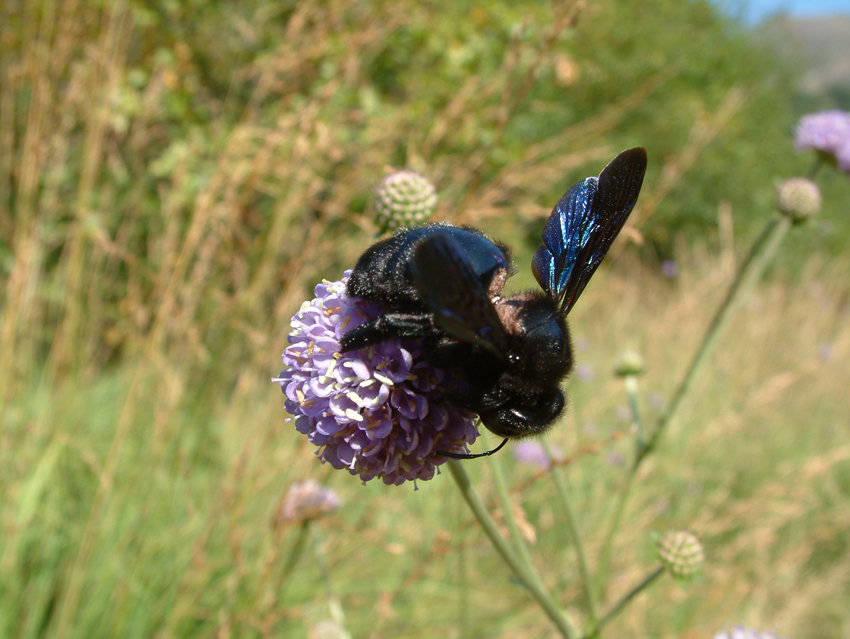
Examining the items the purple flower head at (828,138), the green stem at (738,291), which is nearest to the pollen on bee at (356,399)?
the green stem at (738,291)

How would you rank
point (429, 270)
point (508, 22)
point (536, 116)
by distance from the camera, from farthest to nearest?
point (536, 116) → point (508, 22) → point (429, 270)

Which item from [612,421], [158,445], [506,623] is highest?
[158,445]

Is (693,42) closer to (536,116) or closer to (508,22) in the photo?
(536,116)

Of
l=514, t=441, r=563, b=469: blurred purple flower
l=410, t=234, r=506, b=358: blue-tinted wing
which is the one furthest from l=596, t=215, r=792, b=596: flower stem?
l=514, t=441, r=563, b=469: blurred purple flower

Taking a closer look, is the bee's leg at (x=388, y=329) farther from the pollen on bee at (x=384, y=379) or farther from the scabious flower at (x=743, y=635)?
the scabious flower at (x=743, y=635)

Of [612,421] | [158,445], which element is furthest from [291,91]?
[612,421]

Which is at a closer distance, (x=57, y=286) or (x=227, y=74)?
(x=57, y=286)

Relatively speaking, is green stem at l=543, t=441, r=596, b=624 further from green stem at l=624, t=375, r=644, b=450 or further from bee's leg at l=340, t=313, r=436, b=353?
bee's leg at l=340, t=313, r=436, b=353
